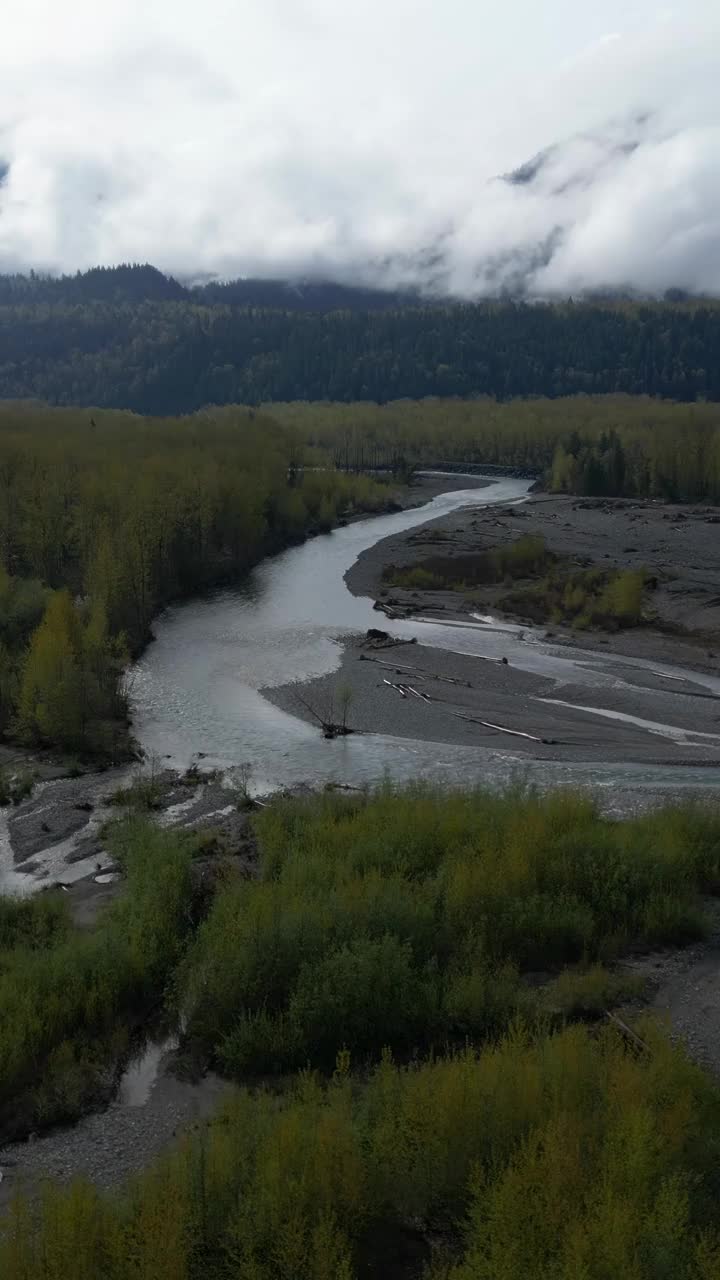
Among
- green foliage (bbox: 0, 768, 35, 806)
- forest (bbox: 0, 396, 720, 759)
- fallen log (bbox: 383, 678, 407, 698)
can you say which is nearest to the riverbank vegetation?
forest (bbox: 0, 396, 720, 759)

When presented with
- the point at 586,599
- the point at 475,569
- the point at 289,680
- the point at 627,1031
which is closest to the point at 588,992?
the point at 627,1031

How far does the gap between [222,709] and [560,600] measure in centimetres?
2953

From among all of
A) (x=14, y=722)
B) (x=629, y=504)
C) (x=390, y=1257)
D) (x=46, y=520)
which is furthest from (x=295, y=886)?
(x=629, y=504)

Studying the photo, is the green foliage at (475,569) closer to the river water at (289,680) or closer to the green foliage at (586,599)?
the green foliage at (586,599)

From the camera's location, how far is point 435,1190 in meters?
14.3

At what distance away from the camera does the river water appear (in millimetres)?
36562

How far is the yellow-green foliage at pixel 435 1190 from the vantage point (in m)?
12.3

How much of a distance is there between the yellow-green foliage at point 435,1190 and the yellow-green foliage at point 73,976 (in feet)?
12.4

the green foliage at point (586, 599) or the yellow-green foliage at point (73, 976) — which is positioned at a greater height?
the green foliage at point (586, 599)

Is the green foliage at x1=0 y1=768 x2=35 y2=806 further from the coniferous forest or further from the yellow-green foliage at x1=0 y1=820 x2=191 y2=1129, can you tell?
the yellow-green foliage at x1=0 y1=820 x2=191 y2=1129

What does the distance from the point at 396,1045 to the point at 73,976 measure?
682 centimetres

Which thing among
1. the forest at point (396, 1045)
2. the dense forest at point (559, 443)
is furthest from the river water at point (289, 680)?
the dense forest at point (559, 443)

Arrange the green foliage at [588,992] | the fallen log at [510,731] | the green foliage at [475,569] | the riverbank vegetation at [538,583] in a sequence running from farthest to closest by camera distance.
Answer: the green foliage at [475,569]
the riverbank vegetation at [538,583]
the fallen log at [510,731]
the green foliage at [588,992]

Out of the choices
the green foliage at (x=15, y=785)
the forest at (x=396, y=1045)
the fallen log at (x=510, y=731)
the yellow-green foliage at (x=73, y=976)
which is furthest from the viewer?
the fallen log at (x=510, y=731)
